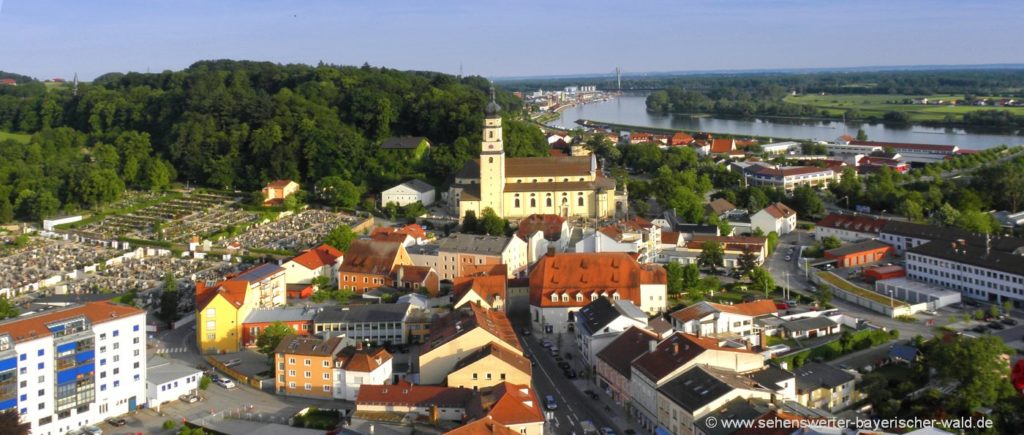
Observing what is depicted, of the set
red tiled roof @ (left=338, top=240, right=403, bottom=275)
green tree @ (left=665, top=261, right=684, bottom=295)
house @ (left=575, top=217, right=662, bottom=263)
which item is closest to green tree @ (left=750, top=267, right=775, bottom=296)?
green tree @ (left=665, top=261, right=684, bottom=295)

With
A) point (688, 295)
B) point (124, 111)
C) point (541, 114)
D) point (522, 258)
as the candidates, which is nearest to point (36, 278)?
point (522, 258)

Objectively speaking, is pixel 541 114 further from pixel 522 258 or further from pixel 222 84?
pixel 522 258

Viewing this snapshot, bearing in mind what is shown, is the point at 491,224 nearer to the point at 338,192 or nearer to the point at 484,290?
the point at 338,192

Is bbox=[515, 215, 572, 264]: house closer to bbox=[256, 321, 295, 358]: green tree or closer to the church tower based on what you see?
the church tower

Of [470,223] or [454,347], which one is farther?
[470,223]

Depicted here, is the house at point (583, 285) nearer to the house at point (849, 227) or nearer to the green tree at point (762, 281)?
the green tree at point (762, 281)

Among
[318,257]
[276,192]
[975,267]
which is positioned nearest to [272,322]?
[318,257]
